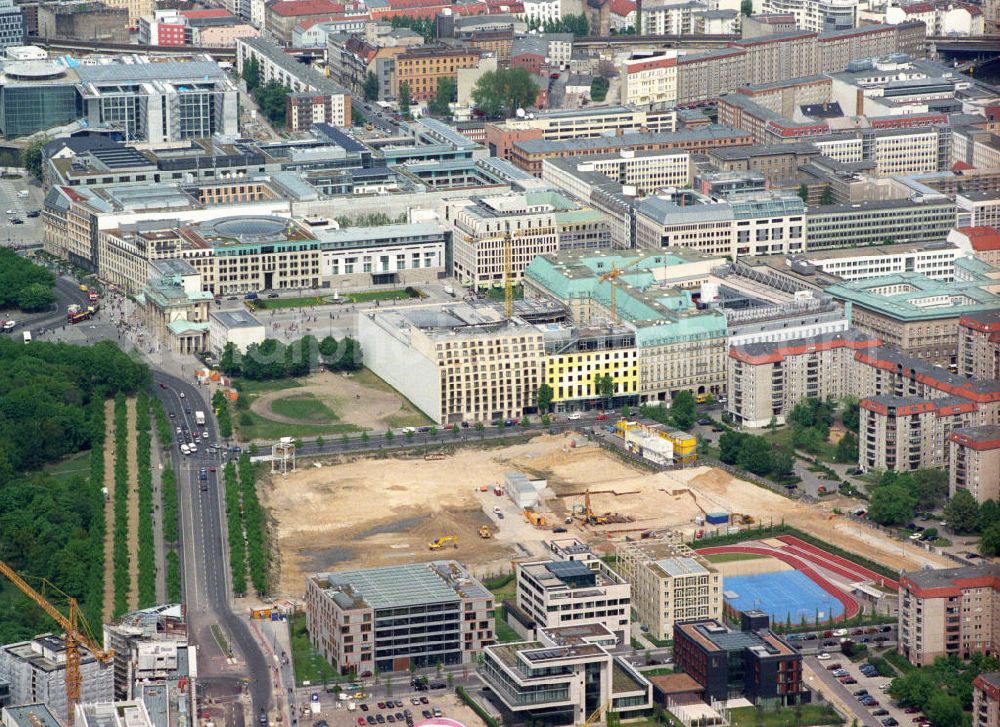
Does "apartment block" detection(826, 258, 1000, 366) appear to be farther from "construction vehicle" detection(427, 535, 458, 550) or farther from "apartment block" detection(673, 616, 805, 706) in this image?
"apartment block" detection(673, 616, 805, 706)

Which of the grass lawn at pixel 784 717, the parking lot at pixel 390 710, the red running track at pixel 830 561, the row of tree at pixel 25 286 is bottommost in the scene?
the grass lawn at pixel 784 717

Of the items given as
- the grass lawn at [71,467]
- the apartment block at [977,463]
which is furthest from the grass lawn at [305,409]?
the apartment block at [977,463]

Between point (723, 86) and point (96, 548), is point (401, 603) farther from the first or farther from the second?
point (723, 86)

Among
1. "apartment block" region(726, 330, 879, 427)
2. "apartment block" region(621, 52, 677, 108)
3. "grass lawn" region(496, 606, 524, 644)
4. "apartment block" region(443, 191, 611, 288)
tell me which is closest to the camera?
"grass lawn" region(496, 606, 524, 644)

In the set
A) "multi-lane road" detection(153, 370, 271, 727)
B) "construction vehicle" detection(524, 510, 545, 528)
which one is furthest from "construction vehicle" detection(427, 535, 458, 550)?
"multi-lane road" detection(153, 370, 271, 727)

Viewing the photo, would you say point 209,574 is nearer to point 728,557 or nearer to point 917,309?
point 728,557


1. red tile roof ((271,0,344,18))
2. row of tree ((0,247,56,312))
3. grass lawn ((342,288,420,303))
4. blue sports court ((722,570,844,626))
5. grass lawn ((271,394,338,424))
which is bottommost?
blue sports court ((722,570,844,626))

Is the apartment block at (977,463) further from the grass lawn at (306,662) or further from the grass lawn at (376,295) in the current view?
the grass lawn at (376,295)
